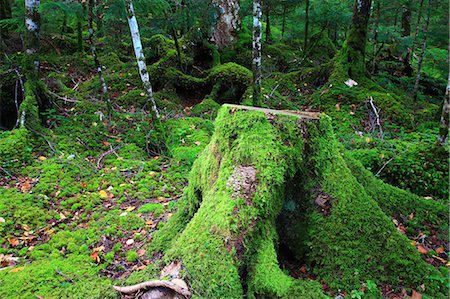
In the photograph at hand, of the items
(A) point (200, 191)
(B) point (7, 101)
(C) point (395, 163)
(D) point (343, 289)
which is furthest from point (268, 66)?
(D) point (343, 289)

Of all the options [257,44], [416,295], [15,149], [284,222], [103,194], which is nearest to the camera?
[416,295]

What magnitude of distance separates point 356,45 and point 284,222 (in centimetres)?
842

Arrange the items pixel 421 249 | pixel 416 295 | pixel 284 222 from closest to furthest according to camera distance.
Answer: pixel 416 295, pixel 284 222, pixel 421 249

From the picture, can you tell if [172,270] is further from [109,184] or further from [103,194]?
[109,184]

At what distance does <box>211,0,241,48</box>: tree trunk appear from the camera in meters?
11.0

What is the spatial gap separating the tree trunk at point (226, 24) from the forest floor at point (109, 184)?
3.57 m

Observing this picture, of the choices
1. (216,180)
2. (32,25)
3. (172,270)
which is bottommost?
(172,270)

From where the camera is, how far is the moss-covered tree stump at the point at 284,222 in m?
2.50

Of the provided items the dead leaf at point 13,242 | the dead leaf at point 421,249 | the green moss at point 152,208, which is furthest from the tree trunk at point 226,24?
the dead leaf at point 421,249

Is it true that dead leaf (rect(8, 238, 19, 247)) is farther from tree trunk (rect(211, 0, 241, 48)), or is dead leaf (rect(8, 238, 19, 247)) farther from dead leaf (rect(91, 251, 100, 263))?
tree trunk (rect(211, 0, 241, 48))

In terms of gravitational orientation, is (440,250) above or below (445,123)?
below

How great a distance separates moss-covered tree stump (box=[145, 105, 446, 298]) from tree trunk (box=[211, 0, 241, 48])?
894cm

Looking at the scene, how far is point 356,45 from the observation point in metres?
9.67

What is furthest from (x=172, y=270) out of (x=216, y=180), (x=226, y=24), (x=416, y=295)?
(x=226, y=24)
